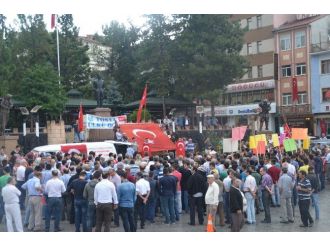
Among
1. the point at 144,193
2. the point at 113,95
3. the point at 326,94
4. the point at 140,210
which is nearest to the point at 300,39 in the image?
the point at 326,94

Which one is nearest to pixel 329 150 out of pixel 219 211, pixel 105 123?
pixel 219 211

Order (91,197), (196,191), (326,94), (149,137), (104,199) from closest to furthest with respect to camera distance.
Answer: (104,199) < (91,197) < (196,191) < (149,137) < (326,94)

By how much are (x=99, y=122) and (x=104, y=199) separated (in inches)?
663

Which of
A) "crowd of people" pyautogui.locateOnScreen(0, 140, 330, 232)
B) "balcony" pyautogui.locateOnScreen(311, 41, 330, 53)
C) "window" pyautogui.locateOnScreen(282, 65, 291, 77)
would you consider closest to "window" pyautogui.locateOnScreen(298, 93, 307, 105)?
"window" pyautogui.locateOnScreen(282, 65, 291, 77)

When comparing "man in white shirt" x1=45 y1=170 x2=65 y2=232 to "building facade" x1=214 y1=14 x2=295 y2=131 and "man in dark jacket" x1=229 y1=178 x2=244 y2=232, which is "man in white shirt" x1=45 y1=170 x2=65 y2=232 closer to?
"man in dark jacket" x1=229 y1=178 x2=244 y2=232

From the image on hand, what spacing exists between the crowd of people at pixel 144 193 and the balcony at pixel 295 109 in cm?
3690

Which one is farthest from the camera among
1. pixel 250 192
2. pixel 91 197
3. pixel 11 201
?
pixel 250 192

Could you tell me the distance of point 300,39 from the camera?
2127 inches

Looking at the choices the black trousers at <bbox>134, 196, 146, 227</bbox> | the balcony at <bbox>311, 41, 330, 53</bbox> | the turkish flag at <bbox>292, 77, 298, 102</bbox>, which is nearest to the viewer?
the black trousers at <bbox>134, 196, 146, 227</bbox>

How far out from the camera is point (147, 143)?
79.6ft

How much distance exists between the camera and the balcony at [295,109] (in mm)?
52381

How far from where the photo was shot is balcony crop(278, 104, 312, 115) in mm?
52381

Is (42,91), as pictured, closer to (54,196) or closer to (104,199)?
(54,196)
